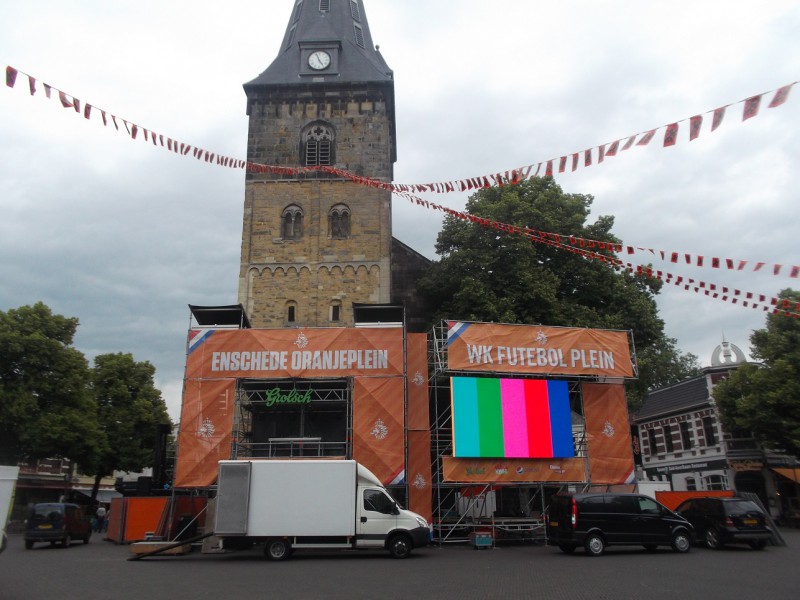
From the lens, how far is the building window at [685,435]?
3422cm

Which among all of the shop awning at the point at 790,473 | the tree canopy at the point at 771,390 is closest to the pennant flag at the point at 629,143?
the tree canopy at the point at 771,390

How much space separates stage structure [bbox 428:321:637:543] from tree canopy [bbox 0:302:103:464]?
17.3 meters

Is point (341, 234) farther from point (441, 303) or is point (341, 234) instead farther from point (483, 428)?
point (483, 428)

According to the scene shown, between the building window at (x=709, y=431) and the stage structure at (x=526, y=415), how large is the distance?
46.9 feet

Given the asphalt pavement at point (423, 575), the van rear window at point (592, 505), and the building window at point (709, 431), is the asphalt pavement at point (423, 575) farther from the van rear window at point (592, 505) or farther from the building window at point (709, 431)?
the building window at point (709, 431)

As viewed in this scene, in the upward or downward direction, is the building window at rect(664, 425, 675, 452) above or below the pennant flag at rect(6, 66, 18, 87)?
below

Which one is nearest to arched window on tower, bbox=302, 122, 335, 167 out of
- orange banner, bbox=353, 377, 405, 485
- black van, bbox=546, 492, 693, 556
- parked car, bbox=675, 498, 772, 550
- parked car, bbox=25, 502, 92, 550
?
orange banner, bbox=353, 377, 405, 485

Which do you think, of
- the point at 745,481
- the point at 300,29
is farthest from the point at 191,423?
the point at 745,481

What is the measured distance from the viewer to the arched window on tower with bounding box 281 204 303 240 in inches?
1108

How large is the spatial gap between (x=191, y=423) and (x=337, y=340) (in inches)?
203

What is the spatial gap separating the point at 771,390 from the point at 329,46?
983 inches

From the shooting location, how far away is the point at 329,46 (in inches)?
1230

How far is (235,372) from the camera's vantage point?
20203 millimetres

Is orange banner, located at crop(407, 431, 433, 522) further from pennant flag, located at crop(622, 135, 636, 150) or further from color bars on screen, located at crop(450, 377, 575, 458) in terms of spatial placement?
pennant flag, located at crop(622, 135, 636, 150)
